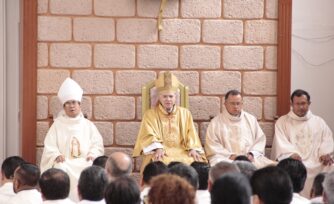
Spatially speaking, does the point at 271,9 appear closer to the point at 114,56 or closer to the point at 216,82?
the point at 216,82

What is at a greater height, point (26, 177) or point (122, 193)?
point (122, 193)

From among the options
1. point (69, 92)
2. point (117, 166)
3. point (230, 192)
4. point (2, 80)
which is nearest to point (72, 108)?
point (69, 92)

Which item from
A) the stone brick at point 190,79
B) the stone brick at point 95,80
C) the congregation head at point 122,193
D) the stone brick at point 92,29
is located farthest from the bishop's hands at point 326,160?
the congregation head at point 122,193

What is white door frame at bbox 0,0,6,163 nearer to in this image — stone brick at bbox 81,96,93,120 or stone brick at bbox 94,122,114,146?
stone brick at bbox 81,96,93,120

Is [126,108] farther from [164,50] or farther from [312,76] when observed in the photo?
[312,76]

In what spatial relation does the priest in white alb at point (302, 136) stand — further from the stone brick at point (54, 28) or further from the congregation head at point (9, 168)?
the congregation head at point (9, 168)

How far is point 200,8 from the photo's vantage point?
9289 mm

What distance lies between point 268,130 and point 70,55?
2731mm

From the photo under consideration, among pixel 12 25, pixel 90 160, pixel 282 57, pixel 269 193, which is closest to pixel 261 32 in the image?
pixel 282 57

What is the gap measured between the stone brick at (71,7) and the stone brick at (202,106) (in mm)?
1753

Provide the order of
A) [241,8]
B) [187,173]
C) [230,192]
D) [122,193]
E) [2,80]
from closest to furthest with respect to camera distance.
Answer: [230,192] → [122,193] → [187,173] → [241,8] → [2,80]

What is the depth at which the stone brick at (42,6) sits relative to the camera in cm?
902

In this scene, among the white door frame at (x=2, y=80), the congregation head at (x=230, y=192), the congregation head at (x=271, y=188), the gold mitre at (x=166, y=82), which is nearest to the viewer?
the congregation head at (x=230, y=192)

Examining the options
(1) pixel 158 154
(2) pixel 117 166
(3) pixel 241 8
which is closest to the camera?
(2) pixel 117 166
